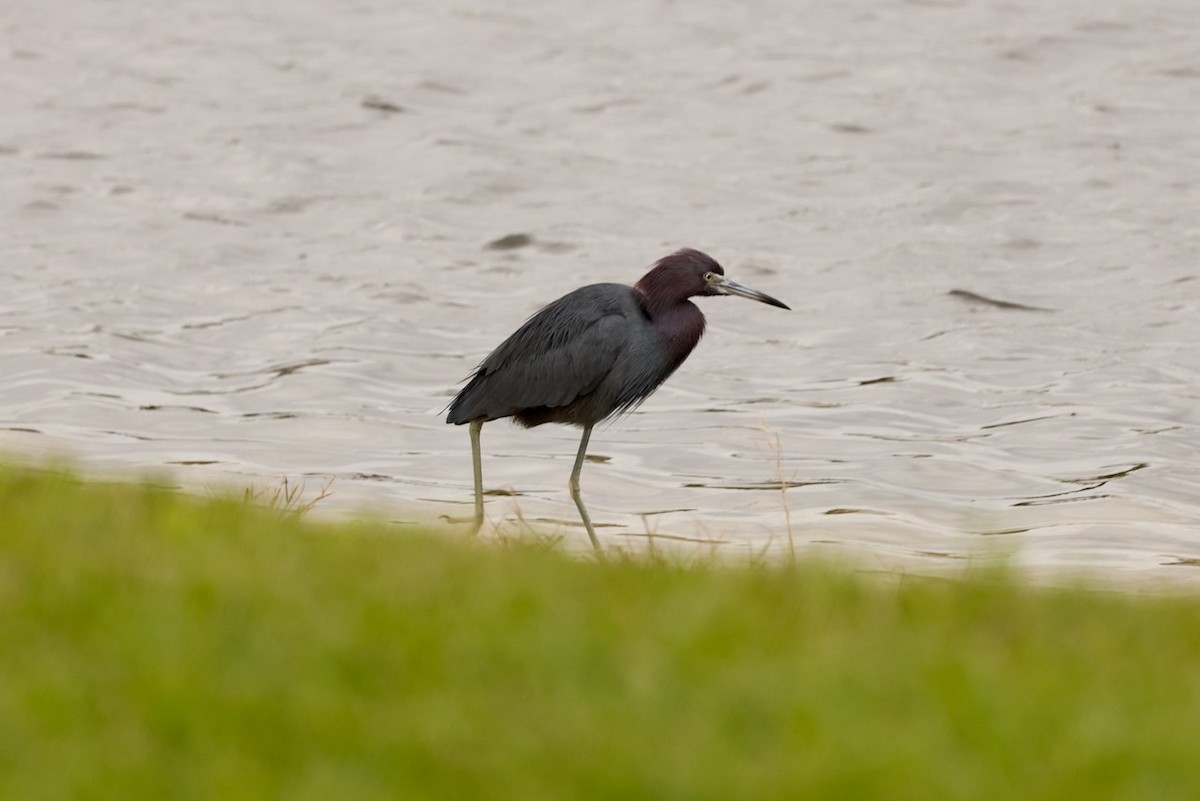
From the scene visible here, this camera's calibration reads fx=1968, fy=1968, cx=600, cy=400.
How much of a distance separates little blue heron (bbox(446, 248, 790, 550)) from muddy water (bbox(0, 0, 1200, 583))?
0.84 meters

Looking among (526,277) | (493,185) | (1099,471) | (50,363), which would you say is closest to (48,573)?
(1099,471)

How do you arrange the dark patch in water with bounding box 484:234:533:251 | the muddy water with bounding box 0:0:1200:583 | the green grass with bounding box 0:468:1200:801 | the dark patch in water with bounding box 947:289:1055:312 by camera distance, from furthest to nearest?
the dark patch in water with bounding box 484:234:533:251 < the dark patch in water with bounding box 947:289:1055:312 < the muddy water with bounding box 0:0:1200:583 < the green grass with bounding box 0:468:1200:801

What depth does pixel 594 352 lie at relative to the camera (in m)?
9.95

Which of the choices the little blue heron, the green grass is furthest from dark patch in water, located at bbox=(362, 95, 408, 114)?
the green grass

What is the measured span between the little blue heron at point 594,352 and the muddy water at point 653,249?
0.84 meters

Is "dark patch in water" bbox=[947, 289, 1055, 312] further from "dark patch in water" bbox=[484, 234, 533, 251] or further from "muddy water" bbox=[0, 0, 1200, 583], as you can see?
"dark patch in water" bbox=[484, 234, 533, 251]

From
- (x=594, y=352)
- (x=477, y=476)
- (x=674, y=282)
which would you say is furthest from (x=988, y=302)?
(x=477, y=476)

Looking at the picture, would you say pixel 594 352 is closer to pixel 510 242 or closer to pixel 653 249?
pixel 653 249

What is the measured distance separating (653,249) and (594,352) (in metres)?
9.96

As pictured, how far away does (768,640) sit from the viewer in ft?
18.3

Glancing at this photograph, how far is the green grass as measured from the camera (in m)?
4.61

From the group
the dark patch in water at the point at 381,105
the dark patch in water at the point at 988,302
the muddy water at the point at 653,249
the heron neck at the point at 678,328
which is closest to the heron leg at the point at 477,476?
the muddy water at the point at 653,249

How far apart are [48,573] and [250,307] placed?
12454 millimetres

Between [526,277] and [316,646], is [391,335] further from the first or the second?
[316,646]
